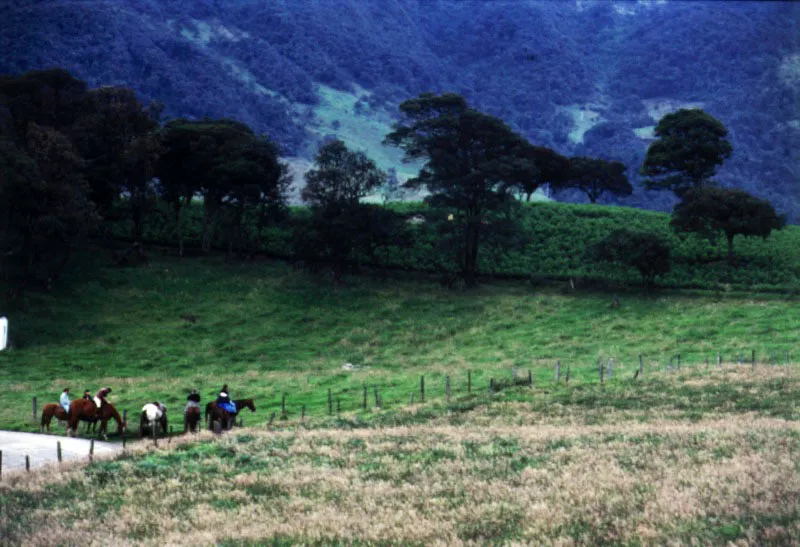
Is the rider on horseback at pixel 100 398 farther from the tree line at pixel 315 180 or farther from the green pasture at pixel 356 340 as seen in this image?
the tree line at pixel 315 180

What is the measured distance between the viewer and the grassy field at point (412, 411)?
14.1 metres

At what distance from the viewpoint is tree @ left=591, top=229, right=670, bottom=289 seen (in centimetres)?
7819

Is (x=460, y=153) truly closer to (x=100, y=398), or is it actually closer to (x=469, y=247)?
(x=469, y=247)

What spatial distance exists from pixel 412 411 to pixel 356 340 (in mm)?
31021

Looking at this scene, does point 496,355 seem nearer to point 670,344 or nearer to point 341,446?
point 670,344

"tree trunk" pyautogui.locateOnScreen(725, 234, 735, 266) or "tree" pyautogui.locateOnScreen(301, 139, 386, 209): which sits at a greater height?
"tree" pyautogui.locateOnScreen(301, 139, 386, 209)

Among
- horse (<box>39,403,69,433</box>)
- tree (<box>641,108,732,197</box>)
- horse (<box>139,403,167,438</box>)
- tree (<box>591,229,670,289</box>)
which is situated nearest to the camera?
horse (<box>139,403,167,438</box>)

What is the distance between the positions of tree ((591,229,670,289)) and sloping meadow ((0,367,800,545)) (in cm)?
5079

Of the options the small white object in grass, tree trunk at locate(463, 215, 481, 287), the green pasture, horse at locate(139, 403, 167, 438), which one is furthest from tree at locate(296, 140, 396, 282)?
horse at locate(139, 403, 167, 438)

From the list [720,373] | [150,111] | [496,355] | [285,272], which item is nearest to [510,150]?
[285,272]

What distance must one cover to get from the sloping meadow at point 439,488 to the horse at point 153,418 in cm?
471

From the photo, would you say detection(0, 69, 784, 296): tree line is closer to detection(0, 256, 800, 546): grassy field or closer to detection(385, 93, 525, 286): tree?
detection(385, 93, 525, 286): tree

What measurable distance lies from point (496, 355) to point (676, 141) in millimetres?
58992

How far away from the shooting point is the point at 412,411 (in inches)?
1419
